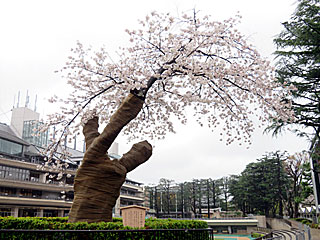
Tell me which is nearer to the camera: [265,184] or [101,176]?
[101,176]

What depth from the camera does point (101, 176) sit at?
9062 millimetres

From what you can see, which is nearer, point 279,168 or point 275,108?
point 275,108

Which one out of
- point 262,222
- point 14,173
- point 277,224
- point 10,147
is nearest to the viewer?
point 14,173

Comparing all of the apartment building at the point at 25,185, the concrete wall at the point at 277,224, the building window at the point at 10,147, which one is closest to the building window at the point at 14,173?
the apartment building at the point at 25,185

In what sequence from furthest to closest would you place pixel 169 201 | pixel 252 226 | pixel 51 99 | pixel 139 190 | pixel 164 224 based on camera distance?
1. pixel 139 190
2. pixel 169 201
3. pixel 252 226
4. pixel 51 99
5. pixel 164 224

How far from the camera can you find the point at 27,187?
118 feet

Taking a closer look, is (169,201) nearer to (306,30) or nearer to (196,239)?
(306,30)

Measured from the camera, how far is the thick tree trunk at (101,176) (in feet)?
28.7

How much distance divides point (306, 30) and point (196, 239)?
13.1 metres

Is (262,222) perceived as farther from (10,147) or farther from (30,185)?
(10,147)

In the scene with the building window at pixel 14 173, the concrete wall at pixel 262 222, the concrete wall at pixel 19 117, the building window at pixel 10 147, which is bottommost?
the concrete wall at pixel 262 222

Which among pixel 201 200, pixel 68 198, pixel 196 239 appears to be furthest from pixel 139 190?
pixel 196 239

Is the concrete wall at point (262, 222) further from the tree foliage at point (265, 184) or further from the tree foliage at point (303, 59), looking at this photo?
the tree foliage at point (303, 59)

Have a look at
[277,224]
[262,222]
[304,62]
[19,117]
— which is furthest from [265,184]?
[19,117]
